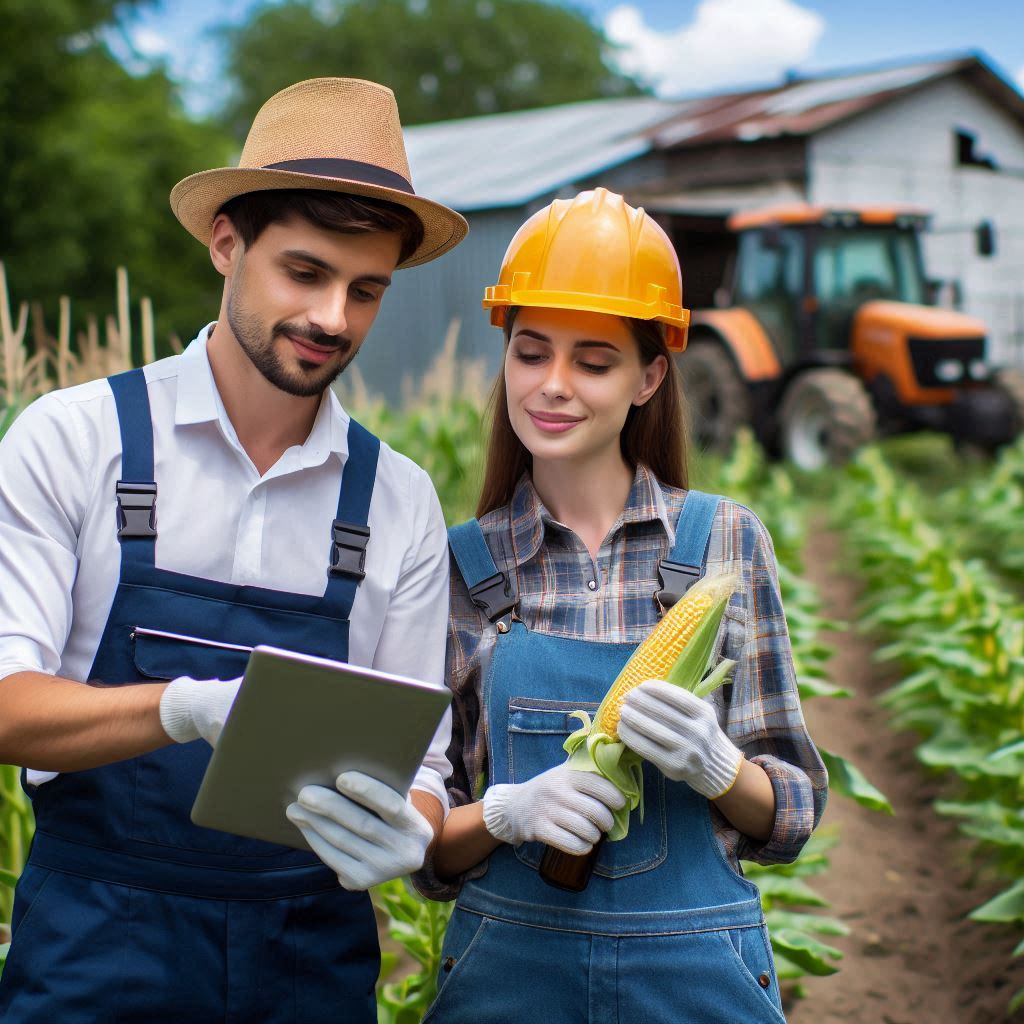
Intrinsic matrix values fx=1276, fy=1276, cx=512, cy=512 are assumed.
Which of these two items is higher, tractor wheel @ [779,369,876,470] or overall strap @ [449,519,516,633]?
tractor wheel @ [779,369,876,470]

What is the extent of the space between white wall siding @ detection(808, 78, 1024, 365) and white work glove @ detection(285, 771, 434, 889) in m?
16.2

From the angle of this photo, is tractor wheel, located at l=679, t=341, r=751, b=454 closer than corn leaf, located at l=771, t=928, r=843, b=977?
No

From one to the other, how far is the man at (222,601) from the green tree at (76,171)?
16.9 m

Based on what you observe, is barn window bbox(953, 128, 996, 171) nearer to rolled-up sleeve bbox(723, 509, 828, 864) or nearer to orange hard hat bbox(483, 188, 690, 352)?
orange hard hat bbox(483, 188, 690, 352)

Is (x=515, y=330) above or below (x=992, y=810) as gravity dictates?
above

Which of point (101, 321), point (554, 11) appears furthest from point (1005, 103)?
point (554, 11)

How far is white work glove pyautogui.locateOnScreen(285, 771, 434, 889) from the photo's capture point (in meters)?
1.61

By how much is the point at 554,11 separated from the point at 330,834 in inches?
2038

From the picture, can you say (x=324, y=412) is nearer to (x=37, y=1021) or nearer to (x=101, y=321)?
(x=37, y=1021)

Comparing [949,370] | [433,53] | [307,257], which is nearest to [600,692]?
[307,257]

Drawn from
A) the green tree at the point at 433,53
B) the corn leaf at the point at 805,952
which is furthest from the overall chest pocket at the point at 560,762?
the green tree at the point at 433,53

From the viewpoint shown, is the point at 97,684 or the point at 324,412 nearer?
the point at 97,684

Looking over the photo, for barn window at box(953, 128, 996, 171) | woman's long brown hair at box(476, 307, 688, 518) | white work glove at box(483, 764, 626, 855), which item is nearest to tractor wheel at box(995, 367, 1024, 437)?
barn window at box(953, 128, 996, 171)

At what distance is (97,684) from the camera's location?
1798 millimetres
